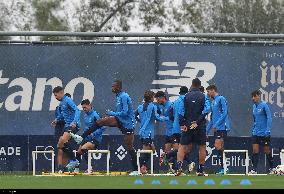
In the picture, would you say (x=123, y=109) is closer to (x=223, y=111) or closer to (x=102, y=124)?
(x=102, y=124)

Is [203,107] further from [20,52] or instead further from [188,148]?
[20,52]

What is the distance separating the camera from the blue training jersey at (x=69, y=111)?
33.8 metres

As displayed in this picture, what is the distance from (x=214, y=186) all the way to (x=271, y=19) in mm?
50380

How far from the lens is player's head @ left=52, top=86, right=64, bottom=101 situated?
33906mm

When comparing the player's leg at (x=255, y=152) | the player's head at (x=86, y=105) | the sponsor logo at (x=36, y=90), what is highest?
the sponsor logo at (x=36, y=90)

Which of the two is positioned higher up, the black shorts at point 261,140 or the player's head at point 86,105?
the player's head at point 86,105

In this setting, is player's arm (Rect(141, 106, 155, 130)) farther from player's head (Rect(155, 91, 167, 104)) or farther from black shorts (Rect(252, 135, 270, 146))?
black shorts (Rect(252, 135, 270, 146))

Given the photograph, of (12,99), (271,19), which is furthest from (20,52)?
(271,19)

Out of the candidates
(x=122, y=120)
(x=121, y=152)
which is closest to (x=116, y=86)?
(x=122, y=120)

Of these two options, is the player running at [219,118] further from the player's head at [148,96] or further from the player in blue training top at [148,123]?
the player's head at [148,96]

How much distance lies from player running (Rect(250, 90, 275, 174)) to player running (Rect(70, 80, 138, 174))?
3.18m

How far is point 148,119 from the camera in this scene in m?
34.7

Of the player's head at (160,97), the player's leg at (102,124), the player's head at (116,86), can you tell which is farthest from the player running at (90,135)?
the player's head at (160,97)

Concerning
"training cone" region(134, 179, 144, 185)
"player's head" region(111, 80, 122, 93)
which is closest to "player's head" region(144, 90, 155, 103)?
"player's head" region(111, 80, 122, 93)
